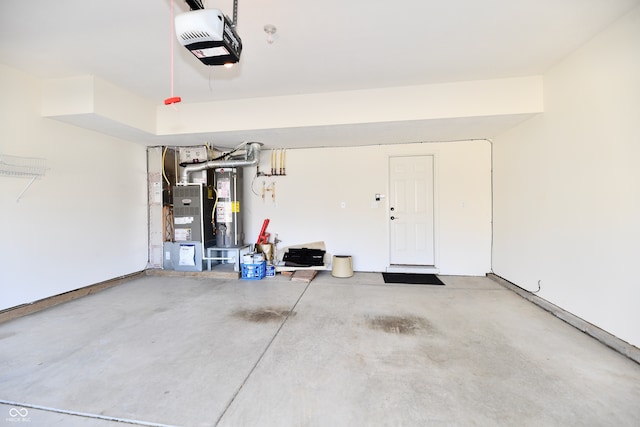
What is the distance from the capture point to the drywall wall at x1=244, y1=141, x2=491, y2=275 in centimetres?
447

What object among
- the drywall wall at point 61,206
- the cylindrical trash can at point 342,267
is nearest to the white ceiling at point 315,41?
the drywall wall at point 61,206

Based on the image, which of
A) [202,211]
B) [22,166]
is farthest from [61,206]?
[202,211]

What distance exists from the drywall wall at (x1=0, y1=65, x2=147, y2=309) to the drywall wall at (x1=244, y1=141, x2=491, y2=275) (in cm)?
202

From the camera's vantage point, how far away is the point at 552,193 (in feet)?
9.64

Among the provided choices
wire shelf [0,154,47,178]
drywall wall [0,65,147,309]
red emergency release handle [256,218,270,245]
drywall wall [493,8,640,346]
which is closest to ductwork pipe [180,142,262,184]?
drywall wall [0,65,147,309]

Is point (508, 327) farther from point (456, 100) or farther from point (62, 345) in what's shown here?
point (62, 345)

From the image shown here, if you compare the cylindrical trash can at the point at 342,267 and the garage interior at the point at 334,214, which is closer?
the garage interior at the point at 334,214

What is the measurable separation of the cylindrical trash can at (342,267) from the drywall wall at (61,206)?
350cm

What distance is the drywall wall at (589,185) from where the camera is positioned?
2094 mm

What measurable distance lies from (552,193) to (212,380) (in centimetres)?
383

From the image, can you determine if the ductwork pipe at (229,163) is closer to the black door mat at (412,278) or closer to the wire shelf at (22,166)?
the wire shelf at (22,166)


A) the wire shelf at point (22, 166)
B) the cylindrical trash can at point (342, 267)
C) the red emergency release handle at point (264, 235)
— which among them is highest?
the wire shelf at point (22, 166)

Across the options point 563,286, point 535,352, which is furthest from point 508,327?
point 563,286

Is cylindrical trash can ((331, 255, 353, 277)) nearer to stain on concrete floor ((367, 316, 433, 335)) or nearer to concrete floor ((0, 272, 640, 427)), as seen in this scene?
concrete floor ((0, 272, 640, 427))
